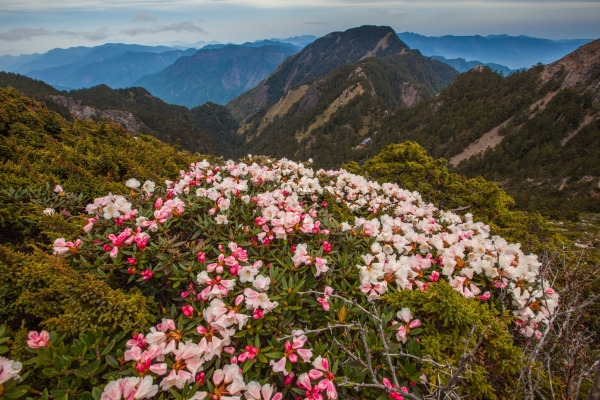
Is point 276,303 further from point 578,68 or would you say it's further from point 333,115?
point 333,115

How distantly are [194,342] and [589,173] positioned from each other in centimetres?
7181

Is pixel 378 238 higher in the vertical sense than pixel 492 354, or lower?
higher

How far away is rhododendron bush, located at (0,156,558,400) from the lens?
1.85 m

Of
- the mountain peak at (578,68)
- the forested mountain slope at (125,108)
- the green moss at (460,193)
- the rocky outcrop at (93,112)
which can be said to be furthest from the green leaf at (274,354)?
the rocky outcrop at (93,112)

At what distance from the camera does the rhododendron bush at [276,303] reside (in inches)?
72.8

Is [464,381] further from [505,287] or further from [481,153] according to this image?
[481,153]

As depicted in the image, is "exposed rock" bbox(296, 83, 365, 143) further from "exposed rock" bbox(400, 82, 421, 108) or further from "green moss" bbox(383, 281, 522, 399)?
"green moss" bbox(383, 281, 522, 399)

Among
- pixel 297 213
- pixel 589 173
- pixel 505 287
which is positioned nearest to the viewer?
pixel 505 287

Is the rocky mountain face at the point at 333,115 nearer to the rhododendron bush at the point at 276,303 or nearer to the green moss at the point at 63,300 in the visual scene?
the rhododendron bush at the point at 276,303

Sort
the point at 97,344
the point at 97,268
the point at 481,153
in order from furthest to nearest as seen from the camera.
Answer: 1. the point at 481,153
2. the point at 97,268
3. the point at 97,344

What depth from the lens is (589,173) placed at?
50.8 metres

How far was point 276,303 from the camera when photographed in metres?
2.15

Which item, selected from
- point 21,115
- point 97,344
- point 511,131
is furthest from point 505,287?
point 511,131

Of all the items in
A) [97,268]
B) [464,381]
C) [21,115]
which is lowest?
[464,381]
